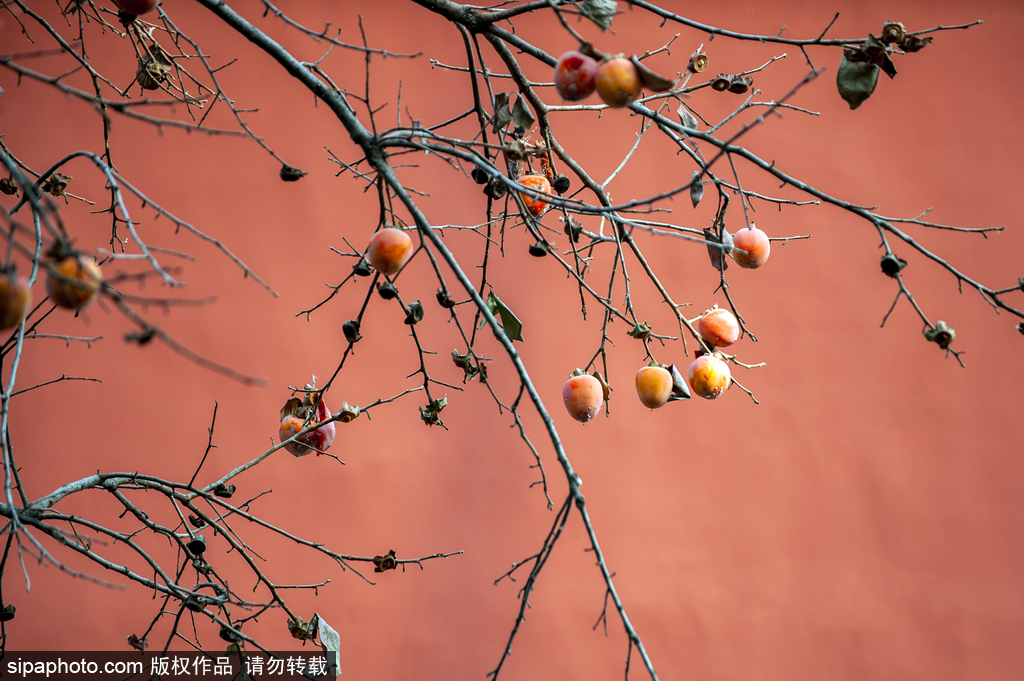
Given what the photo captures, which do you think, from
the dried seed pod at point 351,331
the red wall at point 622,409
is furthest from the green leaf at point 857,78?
the red wall at point 622,409

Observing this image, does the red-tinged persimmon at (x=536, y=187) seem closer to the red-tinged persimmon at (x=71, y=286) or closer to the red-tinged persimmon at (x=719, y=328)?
the red-tinged persimmon at (x=719, y=328)

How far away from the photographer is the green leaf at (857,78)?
121 centimetres

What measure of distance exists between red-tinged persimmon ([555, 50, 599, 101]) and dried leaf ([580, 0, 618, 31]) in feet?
0.41

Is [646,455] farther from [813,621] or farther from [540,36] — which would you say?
[540,36]

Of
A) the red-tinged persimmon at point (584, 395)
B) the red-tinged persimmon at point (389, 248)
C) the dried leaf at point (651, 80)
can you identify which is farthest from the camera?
the red-tinged persimmon at point (584, 395)

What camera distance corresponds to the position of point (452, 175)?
11.4 feet

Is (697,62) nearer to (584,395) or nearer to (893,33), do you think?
(893,33)

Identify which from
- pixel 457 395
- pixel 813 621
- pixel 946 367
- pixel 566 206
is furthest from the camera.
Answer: pixel 457 395

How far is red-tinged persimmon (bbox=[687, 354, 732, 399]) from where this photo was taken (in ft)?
4.30

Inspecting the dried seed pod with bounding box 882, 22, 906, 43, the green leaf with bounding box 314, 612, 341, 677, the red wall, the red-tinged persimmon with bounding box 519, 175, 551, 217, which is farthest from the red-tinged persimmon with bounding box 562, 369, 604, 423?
the red wall

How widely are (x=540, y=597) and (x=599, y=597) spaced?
0.78 feet

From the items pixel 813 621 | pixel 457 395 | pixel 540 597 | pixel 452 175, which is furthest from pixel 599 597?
pixel 452 175

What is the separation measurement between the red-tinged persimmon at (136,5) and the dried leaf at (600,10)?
2.38 feet

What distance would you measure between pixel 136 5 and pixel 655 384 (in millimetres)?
1104
